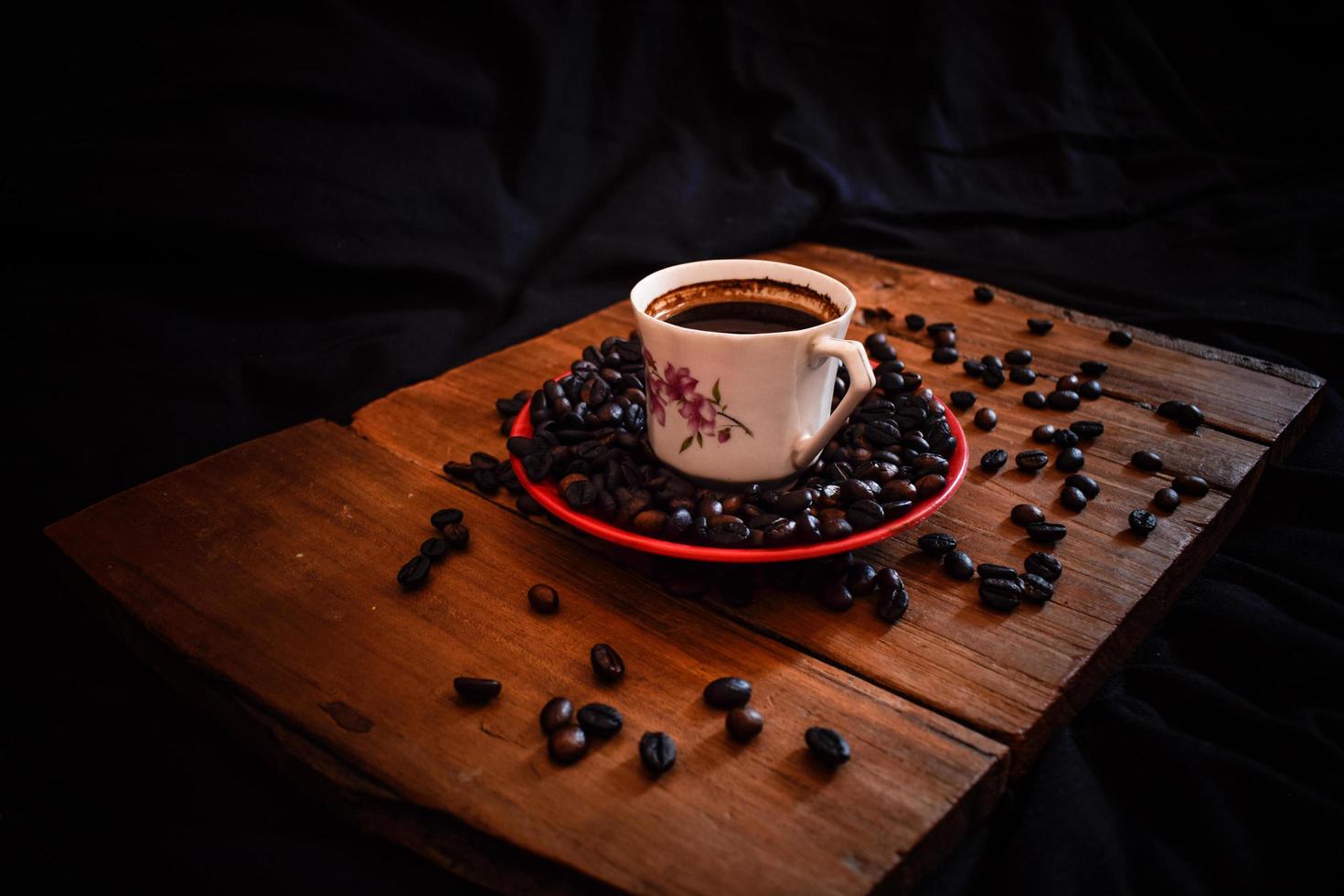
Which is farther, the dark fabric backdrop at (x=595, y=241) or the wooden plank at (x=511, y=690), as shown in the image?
the dark fabric backdrop at (x=595, y=241)

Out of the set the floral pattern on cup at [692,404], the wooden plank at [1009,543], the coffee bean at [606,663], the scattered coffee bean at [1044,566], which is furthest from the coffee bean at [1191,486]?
the coffee bean at [606,663]

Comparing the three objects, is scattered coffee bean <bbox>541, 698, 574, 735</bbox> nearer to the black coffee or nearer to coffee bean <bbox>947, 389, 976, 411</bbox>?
the black coffee

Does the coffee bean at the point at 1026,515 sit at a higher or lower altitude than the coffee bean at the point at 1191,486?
lower

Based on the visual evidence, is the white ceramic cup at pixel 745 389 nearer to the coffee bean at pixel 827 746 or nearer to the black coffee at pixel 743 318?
the black coffee at pixel 743 318

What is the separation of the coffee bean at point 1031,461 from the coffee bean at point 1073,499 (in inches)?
2.4

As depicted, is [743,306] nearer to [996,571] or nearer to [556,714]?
[996,571]

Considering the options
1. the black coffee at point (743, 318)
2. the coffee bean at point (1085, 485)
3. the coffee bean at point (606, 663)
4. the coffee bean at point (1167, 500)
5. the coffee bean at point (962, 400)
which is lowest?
the coffee bean at point (606, 663)

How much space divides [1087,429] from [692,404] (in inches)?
23.3

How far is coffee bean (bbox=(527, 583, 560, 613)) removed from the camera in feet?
3.18

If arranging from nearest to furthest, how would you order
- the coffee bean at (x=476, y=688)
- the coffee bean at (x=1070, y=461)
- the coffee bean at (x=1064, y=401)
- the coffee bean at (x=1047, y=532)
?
the coffee bean at (x=476, y=688) < the coffee bean at (x=1047, y=532) < the coffee bean at (x=1070, y=461) < the coffee bean at (x=1064, y=401)

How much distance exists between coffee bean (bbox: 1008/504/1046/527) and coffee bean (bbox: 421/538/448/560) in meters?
0.64

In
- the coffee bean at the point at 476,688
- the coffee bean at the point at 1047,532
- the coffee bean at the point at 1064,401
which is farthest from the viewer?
the coffee bean at the point at 1064,401

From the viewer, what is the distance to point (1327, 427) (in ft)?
4.76

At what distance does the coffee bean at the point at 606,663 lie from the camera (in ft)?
2.91
